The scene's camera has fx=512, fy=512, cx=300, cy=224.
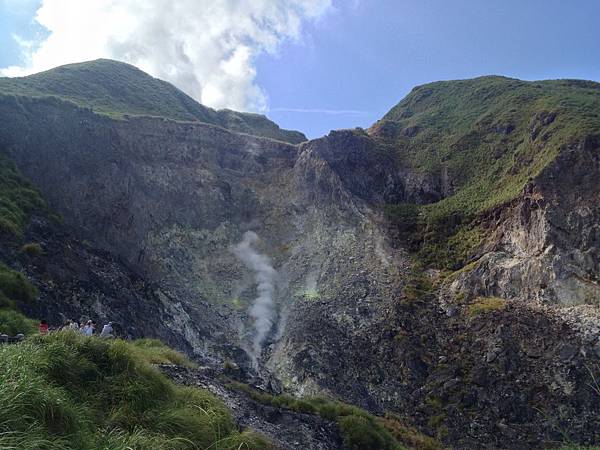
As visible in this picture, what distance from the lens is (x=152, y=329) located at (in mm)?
25906

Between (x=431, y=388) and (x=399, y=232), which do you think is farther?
(x=399, y=232)

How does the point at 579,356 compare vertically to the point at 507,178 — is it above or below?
below

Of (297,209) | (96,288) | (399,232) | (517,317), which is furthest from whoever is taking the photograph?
(297,209)

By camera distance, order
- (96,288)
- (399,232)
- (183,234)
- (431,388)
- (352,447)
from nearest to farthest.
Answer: (352,447), (96,288), (431,388), (183,234), (399,232)

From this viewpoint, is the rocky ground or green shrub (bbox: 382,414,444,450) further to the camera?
green shrub (bbox: 382,414,444,450)

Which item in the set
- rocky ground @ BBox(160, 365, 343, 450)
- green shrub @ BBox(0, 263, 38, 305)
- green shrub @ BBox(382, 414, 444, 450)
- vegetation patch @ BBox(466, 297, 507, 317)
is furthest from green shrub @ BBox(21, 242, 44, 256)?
vegetation patch @ BBox(466, 297, 507, 317)

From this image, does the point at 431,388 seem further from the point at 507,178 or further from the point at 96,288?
the point at 507,178

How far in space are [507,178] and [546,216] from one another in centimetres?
863

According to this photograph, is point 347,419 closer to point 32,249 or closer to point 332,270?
point 32,249

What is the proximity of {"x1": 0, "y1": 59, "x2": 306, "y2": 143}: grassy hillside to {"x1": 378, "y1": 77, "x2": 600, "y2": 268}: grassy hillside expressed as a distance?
20115 millimetres

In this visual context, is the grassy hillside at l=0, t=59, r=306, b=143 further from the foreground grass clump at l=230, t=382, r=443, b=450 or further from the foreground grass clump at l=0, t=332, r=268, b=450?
the foreground grass clump at l=0, t=332, r=268, b=450

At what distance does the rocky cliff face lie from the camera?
2473 centimetres

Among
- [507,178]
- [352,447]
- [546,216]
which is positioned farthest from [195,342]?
[507,178]

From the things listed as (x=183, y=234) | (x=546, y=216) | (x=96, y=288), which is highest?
(x=546, y=216)
